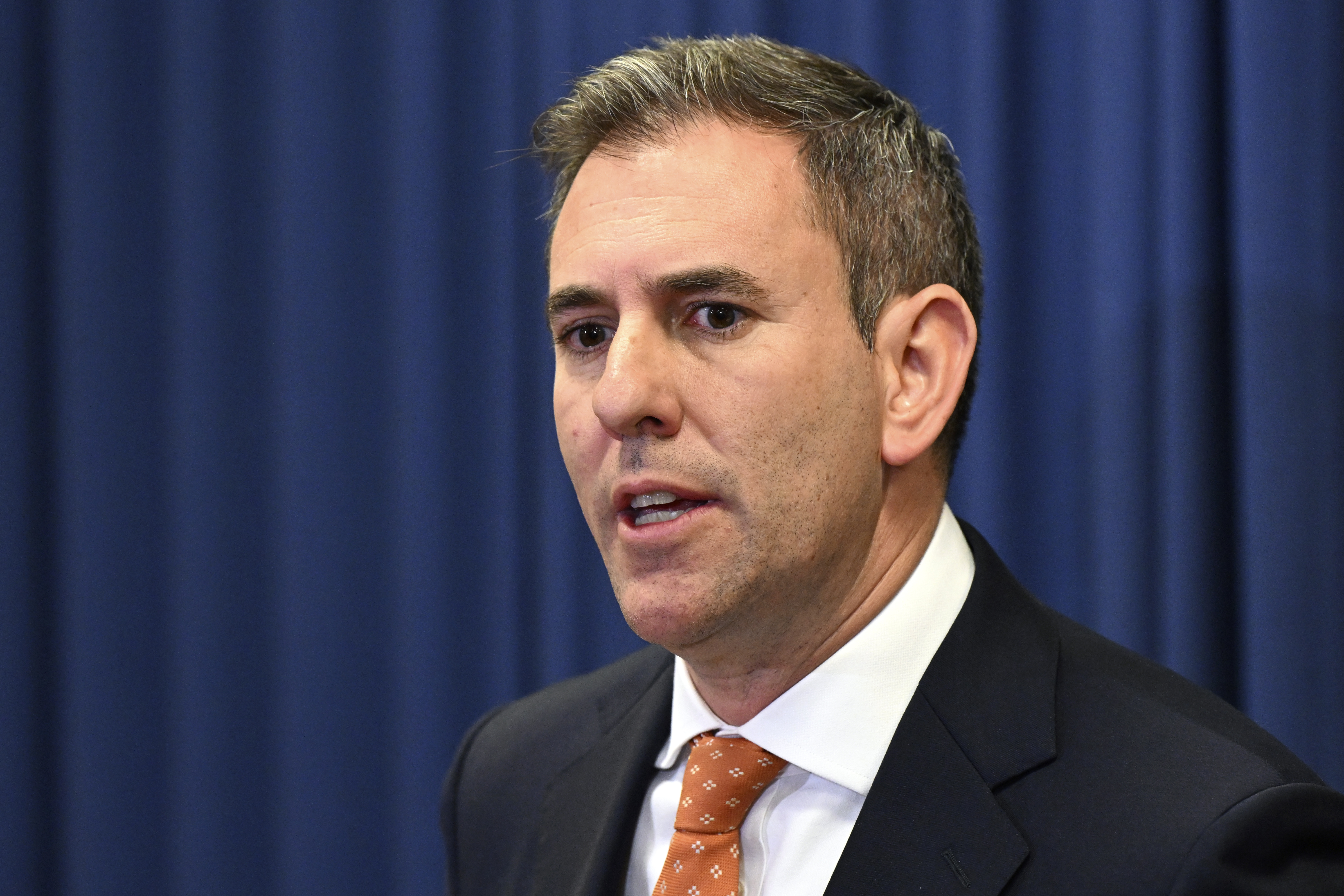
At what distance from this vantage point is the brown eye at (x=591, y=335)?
1391mm

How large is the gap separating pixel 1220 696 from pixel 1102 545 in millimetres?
279

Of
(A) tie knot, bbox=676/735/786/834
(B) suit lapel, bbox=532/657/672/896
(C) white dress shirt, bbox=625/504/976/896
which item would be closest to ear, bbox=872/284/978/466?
(C) white dress shirt, bbox=625/504/976/896

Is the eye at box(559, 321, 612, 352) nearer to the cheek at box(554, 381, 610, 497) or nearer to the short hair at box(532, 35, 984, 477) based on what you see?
the cheek at box(554, 381, 610, 497)

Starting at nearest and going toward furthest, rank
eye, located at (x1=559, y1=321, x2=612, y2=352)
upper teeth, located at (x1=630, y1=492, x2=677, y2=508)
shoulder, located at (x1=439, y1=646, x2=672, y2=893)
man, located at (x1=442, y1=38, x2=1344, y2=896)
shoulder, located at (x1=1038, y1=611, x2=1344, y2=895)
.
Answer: shoulder, located at (x1=1038, y1=611, x2=1344, y2=895)
man, located at (x1=442, y1=38, x2=1344, y2=896)
upper teeth, located at (x1=630, y1=492, x2=677, y2=508)
eye, located at (x1=559, y1=321, x2=612, y2=352)
shoulder, located at (x1=439, y1=646, x2=672, y2=893)

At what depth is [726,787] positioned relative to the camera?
133 centimetres

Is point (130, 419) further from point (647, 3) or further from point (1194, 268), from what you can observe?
point (1194, 268)

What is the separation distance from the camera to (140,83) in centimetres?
209

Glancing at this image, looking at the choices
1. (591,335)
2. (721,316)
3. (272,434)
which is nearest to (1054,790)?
(721,316)

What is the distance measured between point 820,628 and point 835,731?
0.12 meters

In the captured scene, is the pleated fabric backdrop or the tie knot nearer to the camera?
the tie knot

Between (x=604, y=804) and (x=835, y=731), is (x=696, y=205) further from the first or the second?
(x=604, y=804)

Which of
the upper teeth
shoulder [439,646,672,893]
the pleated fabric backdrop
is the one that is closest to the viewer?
the upper teeth

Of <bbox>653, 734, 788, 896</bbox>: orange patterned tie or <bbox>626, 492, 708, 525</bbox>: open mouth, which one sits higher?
<bbox>626, 492, 708, 525</bbox>: open mouth

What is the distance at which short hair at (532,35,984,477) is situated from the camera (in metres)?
1.35
